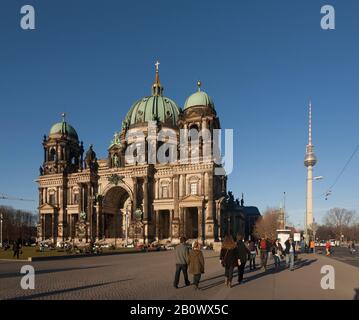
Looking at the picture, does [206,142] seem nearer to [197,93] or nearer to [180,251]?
[197,93]

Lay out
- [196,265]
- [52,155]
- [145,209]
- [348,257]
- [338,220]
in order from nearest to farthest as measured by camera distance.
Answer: [196,265]
[348,257]
[145,209]
[52,155]
[338,220]

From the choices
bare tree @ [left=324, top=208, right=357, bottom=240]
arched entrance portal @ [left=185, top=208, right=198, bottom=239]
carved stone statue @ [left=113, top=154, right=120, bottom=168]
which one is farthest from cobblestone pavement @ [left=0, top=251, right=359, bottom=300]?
bare tree @ [left=324, top=208, right=357, bottom=240]

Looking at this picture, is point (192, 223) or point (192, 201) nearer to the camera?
point (192, 201)

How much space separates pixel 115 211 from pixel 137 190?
1089 cm

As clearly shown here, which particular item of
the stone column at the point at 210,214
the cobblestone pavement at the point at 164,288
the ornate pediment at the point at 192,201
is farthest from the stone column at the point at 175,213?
the cobblestone pavement at the point at 164,288

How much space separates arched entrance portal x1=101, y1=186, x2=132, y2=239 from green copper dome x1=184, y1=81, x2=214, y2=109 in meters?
22.3

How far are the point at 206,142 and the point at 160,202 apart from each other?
45.7 feet

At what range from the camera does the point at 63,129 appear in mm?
89062

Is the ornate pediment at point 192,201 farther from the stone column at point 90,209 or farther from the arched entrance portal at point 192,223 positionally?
the stone column at point 90,209

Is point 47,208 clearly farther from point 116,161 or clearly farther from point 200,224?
point 200,224

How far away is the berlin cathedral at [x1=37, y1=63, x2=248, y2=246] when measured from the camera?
223 ft

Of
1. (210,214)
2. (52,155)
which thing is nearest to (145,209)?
(210,214)

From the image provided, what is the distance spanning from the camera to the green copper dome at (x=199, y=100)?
73.1m
